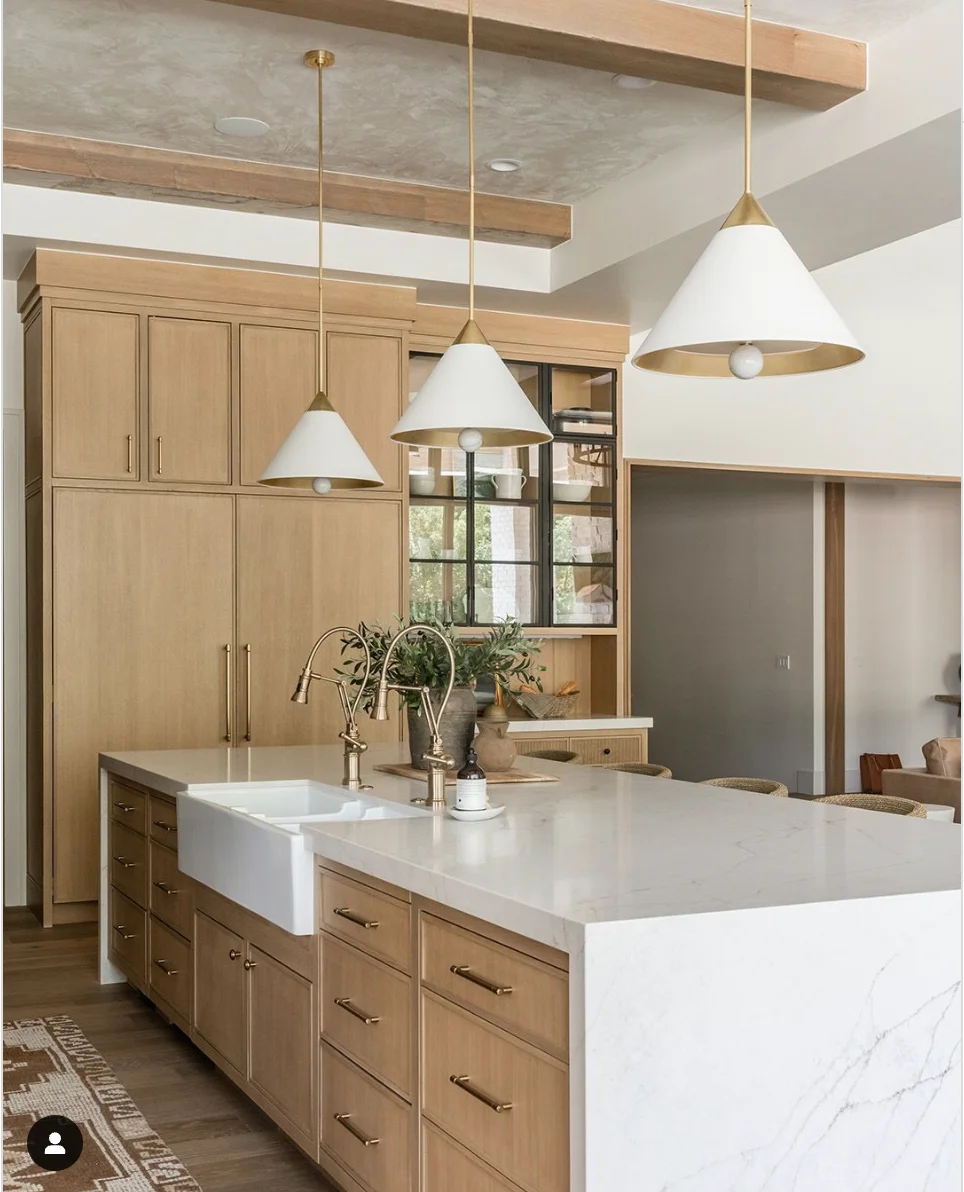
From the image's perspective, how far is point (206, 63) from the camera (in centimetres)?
429

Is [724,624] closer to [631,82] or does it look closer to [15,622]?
[15,622]

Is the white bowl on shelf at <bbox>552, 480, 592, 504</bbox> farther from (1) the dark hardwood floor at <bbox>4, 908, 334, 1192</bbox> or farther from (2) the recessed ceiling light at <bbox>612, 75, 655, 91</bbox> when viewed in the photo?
(1) the dark hardwood floor at <bbox>4, 908, 334, 1192</bbox>

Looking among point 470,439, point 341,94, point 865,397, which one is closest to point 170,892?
point 470,439

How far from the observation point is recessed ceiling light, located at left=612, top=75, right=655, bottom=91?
436 centimetres

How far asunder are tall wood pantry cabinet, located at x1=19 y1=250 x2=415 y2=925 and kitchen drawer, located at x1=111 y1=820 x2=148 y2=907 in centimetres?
109

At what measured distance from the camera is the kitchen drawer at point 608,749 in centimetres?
648

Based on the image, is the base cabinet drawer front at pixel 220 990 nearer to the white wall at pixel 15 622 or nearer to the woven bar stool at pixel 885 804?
the woven bar stool at pixel 885 804

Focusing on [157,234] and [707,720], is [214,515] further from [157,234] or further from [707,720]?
[707,720]

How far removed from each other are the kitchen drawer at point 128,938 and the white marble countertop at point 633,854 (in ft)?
4.02

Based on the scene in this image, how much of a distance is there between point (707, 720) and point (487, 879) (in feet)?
30.1

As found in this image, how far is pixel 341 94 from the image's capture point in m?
4.54

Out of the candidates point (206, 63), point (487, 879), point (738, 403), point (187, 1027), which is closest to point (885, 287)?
point (738, 403)

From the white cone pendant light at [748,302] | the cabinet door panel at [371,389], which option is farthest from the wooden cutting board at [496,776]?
the cabinet door panel at [371,389]

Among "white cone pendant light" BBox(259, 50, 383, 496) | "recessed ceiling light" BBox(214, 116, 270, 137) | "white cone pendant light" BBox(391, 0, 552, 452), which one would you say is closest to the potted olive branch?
"white cone pendant light" BBox(259, 50, 383, 496)
